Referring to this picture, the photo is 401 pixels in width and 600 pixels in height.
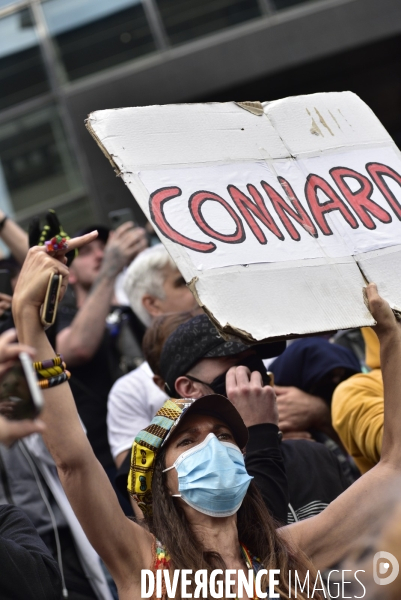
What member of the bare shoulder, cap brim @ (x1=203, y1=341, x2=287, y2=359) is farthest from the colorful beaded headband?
cap brim @ (x1=203, y1=341, x2=287, y2=359)

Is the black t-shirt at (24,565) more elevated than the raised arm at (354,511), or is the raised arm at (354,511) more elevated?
the black t-shirt at (24,565)

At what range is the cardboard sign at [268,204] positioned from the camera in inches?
79.2

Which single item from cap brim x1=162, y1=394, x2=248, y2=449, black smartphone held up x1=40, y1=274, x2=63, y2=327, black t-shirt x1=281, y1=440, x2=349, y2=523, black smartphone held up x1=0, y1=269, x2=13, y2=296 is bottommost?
black t-shirt x1=281, y1=440, x2=349, y2=523

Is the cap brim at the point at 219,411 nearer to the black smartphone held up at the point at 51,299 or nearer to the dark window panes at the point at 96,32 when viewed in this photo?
the black smartphone held up at the point at 51,299

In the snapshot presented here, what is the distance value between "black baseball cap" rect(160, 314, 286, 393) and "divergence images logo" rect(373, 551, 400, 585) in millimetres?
1365

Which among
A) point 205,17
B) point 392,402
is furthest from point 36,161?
point 392,402

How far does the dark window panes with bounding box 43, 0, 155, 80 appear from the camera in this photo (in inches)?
317

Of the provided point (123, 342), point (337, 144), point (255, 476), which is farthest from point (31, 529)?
point (123, 342)

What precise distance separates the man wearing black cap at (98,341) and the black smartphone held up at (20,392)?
185cm

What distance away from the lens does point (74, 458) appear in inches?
78.5

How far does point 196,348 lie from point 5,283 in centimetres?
88

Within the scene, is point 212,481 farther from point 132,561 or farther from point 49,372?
point 49,372

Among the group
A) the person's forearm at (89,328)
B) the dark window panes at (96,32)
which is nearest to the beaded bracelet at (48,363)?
the person's forearm at (89,328)

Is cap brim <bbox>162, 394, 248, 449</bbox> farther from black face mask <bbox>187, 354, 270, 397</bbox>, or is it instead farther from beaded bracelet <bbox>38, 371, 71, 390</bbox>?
beaded bracelet <bbox>38, 371, 71, 390</bbox>
